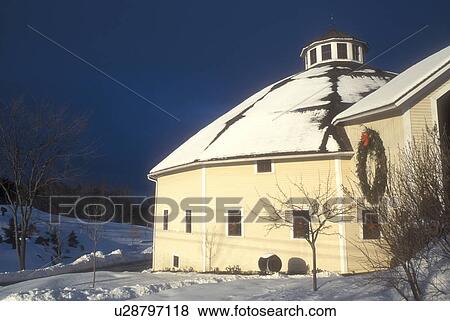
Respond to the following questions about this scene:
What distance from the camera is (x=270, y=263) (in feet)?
39.5

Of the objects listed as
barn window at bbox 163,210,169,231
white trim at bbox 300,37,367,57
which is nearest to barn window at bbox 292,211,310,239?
barn window at bbox 163,210,169,231

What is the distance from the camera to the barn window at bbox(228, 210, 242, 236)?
12945mm

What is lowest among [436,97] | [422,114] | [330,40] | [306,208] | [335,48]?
[306,208]

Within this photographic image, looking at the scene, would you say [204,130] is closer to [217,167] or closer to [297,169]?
[217,167]

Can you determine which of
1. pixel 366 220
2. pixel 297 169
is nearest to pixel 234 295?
pixel 366 220

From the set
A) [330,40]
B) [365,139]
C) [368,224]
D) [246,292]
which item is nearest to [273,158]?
[365,139]

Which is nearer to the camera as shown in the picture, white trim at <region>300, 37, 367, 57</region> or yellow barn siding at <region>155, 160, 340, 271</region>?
yellow barn siding at <region>155, 160, 340, 271</region>

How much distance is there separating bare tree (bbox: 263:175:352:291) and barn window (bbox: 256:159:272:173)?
65cm

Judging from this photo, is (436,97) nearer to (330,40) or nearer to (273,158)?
(273,158)

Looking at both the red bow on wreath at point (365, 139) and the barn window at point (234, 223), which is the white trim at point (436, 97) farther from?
the barn window at point (234, 223)

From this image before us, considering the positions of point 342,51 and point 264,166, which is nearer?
point 264,166

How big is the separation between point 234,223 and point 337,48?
9.68m

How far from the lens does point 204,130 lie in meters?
17.2

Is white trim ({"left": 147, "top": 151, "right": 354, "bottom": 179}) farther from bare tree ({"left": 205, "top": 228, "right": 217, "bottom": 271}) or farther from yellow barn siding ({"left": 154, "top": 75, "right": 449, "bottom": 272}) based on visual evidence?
bare tree ({"left": 205, "top": 228, "right": 217, "bottom": 271})
